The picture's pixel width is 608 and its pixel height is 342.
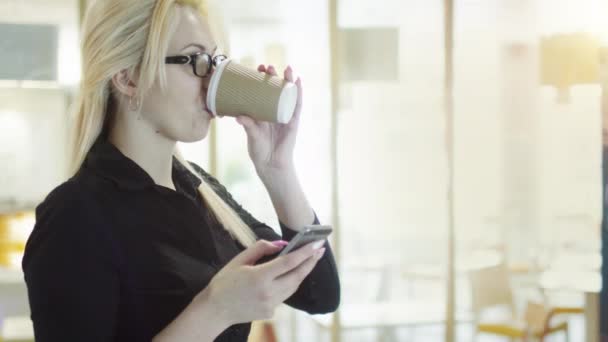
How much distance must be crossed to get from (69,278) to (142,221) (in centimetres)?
14

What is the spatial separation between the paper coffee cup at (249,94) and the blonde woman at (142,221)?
0.09 ft

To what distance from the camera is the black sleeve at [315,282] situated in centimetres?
129

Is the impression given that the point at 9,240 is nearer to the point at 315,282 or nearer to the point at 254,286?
the point at 315,282

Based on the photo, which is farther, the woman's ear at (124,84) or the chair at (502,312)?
the chair at (502,312)

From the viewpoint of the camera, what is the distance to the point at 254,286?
92 cm

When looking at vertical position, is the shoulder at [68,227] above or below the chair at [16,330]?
above

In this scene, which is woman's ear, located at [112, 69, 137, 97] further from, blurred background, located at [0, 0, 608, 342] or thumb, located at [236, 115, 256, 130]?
blurred background, located at [0, 0, 608, 342]

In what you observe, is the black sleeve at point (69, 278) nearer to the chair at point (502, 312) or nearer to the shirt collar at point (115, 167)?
the shirt collar at point (115, 167)

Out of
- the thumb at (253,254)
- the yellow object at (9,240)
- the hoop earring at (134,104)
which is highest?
the hoop earring at (134,104)

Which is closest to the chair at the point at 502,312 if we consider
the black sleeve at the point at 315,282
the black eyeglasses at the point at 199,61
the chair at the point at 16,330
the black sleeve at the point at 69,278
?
the chair at the point at 16,330

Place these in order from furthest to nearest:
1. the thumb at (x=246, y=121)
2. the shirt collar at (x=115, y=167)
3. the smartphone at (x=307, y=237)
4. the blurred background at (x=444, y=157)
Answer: the blurred background at (x=444, y=157) < the thumb at (x=246, y=121) < the shirt collar at (x=115, y=167) < the smartphone at (x=307, y=237)

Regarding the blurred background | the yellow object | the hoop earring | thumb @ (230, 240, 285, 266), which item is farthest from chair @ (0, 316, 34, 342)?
thumb @ (230, 240, 285, 266)

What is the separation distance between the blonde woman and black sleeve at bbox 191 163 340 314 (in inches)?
5.0

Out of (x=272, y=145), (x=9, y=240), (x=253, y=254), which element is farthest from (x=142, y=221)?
(x=9, y=240)
